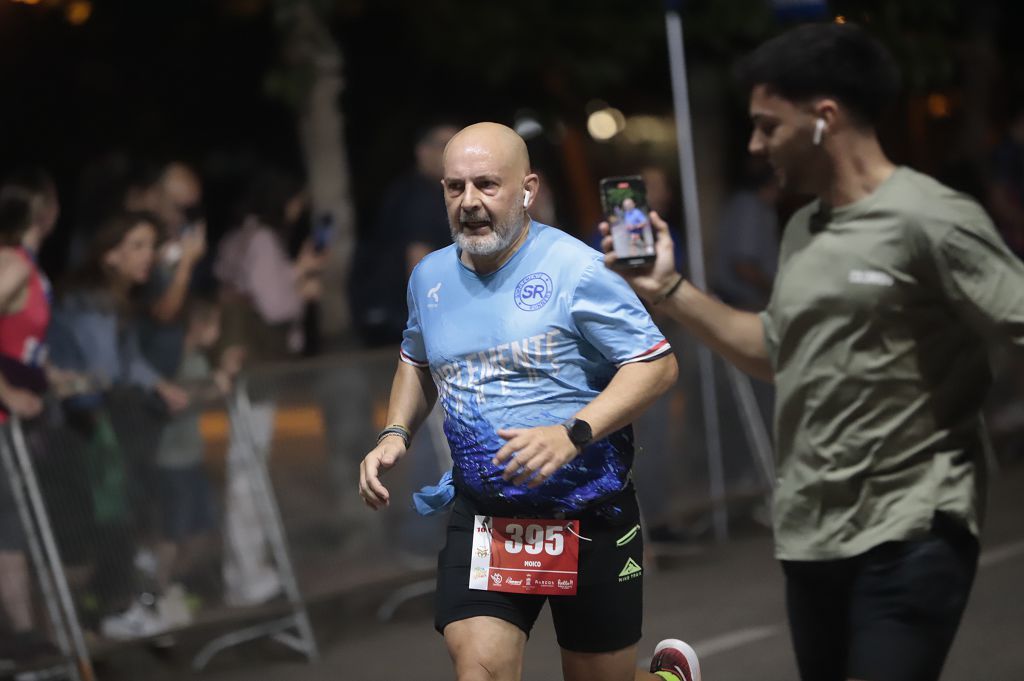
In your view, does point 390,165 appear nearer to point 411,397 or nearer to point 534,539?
point 411,397

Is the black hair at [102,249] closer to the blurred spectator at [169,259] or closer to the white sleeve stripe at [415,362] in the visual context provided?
the blurred spectator at [169,259]

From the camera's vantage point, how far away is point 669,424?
32.4ft

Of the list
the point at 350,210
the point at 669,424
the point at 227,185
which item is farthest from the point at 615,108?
the point at 669,424

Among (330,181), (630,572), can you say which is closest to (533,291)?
(630,572)

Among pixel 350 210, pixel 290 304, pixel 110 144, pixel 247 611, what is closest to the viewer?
pixel 247 611

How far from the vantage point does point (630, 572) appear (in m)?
4.54

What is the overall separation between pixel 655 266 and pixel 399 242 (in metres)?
5.29

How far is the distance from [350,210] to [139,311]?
36.1ft

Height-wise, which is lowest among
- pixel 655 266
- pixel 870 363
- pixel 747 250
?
pixel 747 250

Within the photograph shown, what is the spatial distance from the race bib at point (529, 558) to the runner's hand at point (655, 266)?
0.89m

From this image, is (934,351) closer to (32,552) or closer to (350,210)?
(32,552)

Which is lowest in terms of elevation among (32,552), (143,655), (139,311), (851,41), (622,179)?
(143,655)

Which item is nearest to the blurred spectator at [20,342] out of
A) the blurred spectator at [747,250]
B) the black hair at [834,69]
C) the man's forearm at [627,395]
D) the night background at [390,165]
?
the night background at [390,165]

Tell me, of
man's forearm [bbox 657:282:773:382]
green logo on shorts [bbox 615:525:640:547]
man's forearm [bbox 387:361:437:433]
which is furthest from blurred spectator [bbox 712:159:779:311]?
man's forearm [bbox 657:282:773:382]
